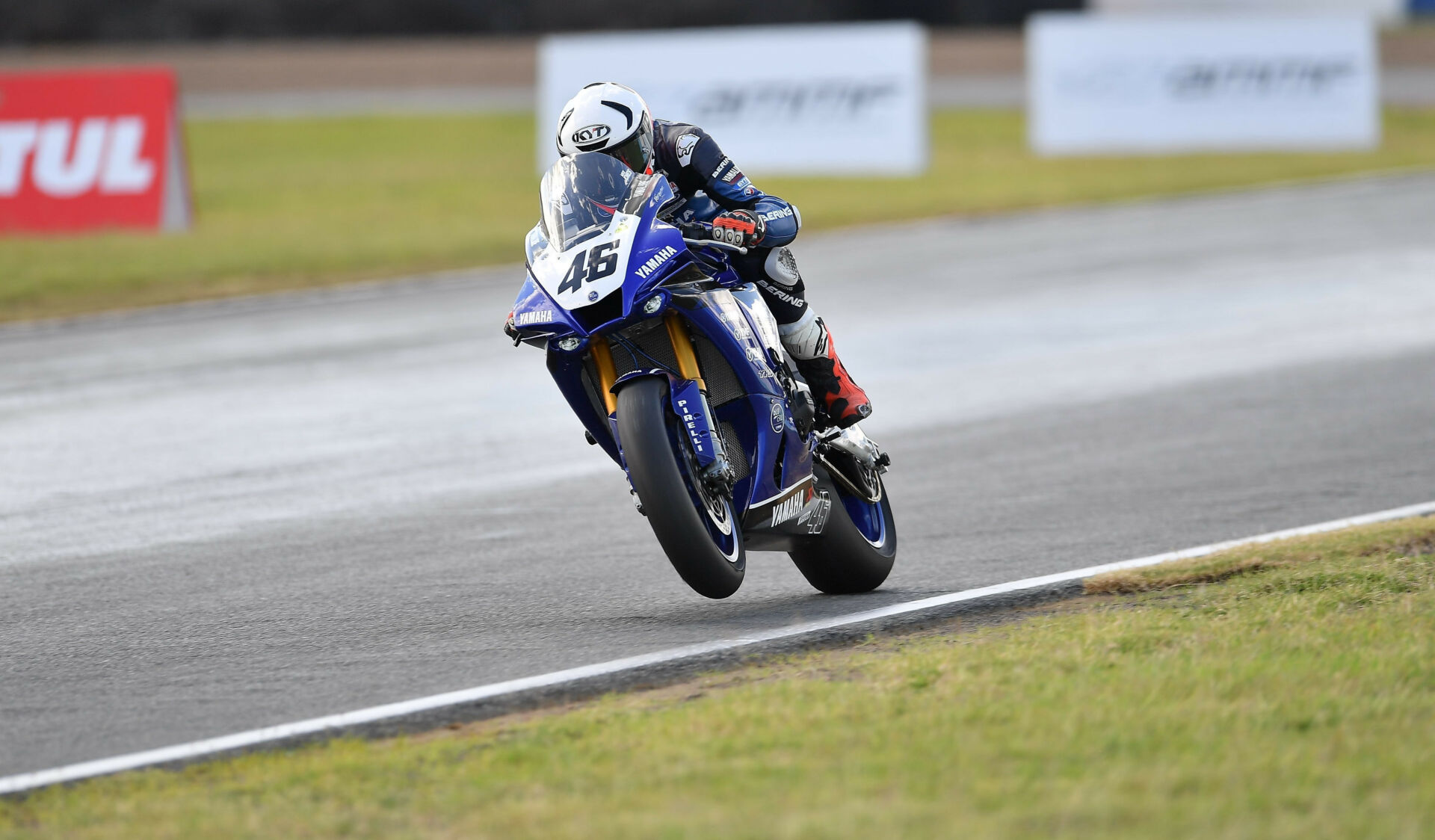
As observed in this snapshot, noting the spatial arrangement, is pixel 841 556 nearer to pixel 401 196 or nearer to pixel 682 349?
pixel 682 349

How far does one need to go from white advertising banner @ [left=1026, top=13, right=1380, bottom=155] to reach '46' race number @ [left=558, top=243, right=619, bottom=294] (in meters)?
23.4

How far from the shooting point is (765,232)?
20.7 feet

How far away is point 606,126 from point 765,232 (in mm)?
676

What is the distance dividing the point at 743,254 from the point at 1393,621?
8.27 feet

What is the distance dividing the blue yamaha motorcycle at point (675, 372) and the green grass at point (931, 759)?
67cm

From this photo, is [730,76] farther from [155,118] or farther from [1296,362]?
[1296,362]

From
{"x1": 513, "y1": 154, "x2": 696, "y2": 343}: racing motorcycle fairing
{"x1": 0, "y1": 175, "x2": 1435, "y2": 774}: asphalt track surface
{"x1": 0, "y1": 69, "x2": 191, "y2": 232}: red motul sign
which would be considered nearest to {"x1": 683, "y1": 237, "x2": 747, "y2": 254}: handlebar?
{"x1": 513, "y1": 154, "x2": 696, "y2": 343}: racing motorcycle fairing

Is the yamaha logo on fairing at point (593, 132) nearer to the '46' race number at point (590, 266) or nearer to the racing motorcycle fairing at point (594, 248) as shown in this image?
the racing motorcycle fairing at point (594, 248)

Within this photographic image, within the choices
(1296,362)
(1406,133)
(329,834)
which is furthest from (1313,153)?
(329,834)

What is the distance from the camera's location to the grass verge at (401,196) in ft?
60.6

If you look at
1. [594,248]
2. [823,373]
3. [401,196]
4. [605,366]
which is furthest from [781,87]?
[594,248]

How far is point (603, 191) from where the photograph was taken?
6047 millimetres

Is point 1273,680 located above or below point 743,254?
below

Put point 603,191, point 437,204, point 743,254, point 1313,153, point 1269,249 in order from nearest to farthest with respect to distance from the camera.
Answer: point 603,191 < point 743,254 < point 1269,249 < point 437,204 < point 1313,153
